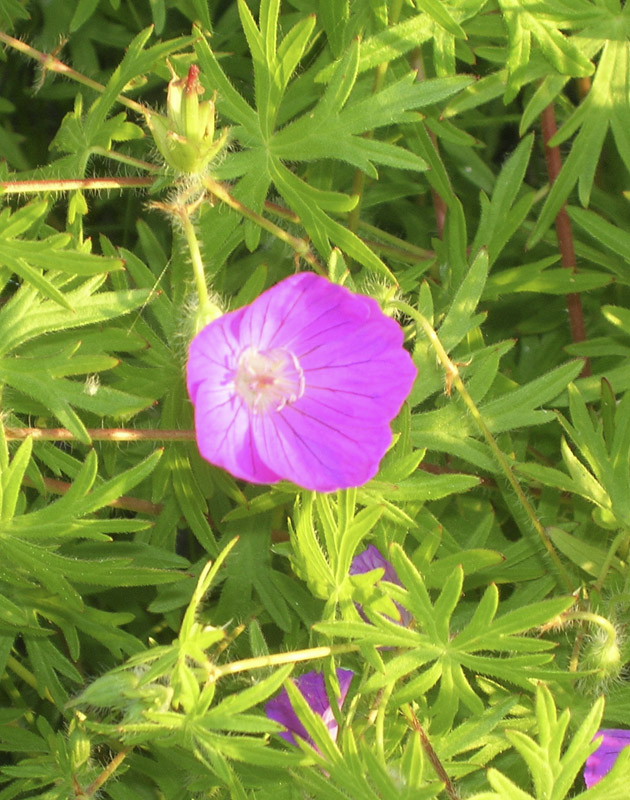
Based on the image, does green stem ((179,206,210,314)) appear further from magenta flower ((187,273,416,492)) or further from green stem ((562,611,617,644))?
green stem ((562,611,617,644))

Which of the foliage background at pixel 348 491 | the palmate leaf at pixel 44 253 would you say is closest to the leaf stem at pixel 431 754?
the foliage background at pixel 348 491

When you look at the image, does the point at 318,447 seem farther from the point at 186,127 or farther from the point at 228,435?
the point at 186,127

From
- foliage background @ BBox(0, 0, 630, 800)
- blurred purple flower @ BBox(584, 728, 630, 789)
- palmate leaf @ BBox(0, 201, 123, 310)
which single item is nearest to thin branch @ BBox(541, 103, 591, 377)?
foliage background @ BBox(0, 0, 630, 800)

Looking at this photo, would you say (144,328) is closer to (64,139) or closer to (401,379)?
(64,139)

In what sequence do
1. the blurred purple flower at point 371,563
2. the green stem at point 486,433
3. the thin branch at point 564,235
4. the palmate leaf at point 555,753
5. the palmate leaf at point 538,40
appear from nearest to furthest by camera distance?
the palmate leaf at point 555,753, the green stem at point 486,433, the blurred purple flower at point 371,563, the palmate leaf at point 538,40, the thin branch at point 564,235

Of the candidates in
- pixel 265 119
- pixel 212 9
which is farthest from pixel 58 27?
pixel 265 119

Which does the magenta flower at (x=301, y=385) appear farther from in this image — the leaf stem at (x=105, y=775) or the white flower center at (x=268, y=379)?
the leaf stem at (x=105, y=775)
